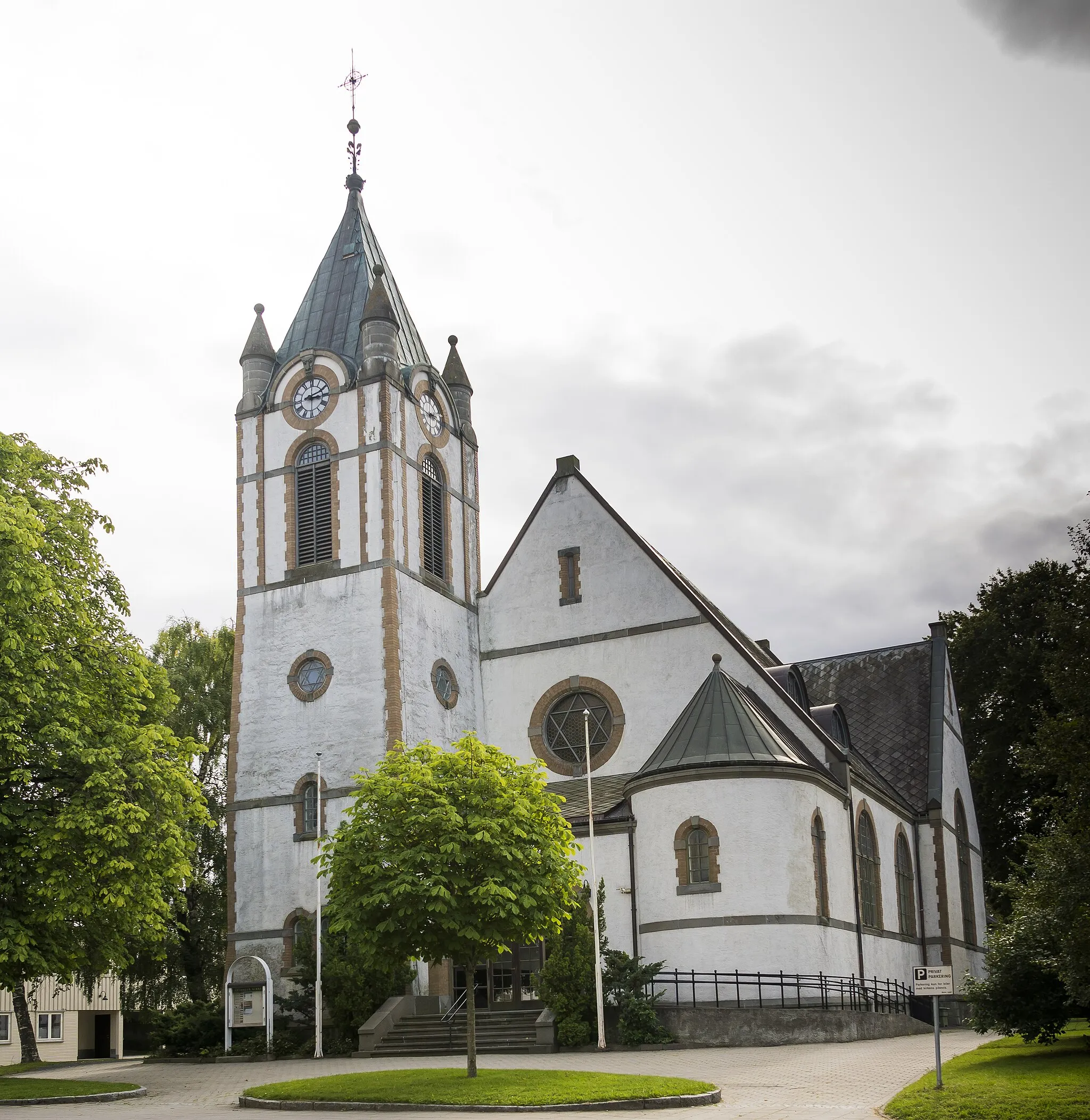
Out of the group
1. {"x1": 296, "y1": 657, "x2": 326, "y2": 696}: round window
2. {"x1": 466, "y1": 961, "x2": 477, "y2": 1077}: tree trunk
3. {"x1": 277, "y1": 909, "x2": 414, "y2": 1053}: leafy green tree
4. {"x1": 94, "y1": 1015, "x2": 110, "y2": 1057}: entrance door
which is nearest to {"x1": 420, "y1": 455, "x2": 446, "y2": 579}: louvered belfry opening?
{"x1": 296, "y1": 657, "x2": 326, "y2": 696}: round window

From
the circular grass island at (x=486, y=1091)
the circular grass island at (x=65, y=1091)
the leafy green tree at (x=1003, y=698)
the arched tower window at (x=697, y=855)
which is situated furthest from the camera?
the leafy green tree at (x=1003, y=698)

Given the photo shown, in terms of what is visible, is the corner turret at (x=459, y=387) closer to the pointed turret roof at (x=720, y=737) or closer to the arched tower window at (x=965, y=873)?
the pointed turret roof at (x=720, y=737)

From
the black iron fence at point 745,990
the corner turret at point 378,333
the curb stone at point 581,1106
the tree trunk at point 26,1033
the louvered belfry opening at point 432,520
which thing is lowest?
the tree trunk at point 26,1033

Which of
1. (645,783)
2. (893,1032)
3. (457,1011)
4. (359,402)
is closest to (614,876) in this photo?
(645,783)

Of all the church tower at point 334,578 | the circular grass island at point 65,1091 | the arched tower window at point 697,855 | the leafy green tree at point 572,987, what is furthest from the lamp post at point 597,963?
the circular grass island at point 65,1091

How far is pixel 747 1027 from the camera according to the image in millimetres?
27297

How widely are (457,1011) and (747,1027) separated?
7.97 m

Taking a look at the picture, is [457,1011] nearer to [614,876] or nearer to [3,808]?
[614,876]

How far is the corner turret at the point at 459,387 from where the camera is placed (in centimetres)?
4359

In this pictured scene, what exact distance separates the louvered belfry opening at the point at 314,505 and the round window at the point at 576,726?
773 centimetres

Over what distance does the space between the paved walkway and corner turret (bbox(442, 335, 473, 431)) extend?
20.5 m

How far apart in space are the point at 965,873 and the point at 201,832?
→ 23872 millimetres

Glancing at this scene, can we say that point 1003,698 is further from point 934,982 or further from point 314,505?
point 934,982

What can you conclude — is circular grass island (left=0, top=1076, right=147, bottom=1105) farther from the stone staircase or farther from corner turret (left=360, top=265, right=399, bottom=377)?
corner turret (left=360, top=265, right=399, bottom=377)
